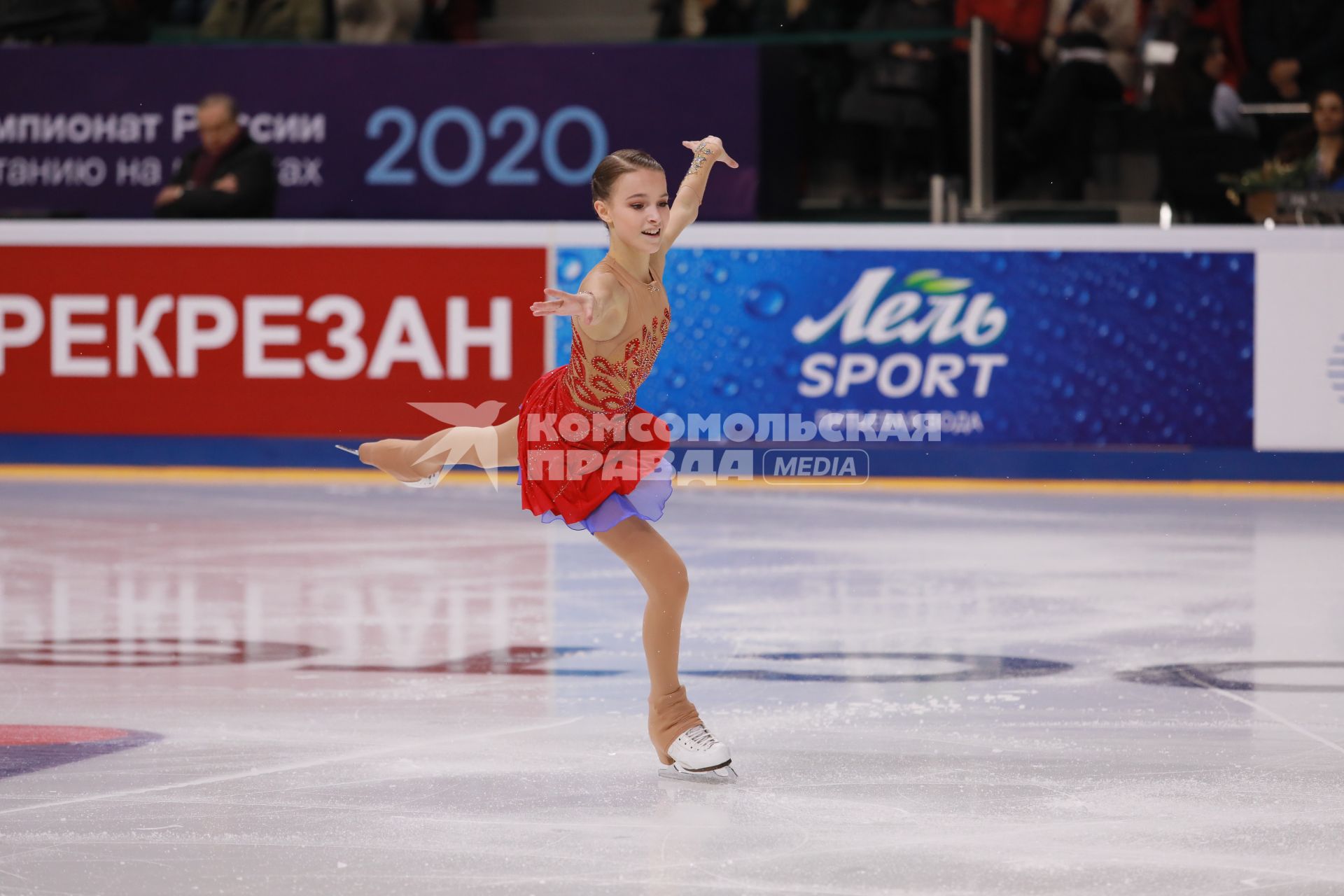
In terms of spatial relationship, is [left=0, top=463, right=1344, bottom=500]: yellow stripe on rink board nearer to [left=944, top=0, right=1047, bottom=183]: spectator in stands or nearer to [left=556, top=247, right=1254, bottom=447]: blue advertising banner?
[left=556, top=247, right=1254, bottom=447]: blue advertising banner

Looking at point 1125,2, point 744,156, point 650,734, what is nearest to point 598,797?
point 650,734

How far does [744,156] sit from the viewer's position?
10.7 metres

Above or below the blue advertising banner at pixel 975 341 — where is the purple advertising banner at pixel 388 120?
above

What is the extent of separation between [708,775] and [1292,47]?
25.4 feet

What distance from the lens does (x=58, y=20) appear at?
38.5 feet

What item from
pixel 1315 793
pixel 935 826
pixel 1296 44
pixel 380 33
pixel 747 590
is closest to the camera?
pixel 935 826

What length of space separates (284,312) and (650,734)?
607cm

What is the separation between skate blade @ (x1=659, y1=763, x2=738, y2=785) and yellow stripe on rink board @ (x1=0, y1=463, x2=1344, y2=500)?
526 centimetres

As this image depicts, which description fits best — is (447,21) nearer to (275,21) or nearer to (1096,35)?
(275,21)

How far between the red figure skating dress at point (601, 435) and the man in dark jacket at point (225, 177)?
6487 mm

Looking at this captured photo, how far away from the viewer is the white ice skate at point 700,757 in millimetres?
4176

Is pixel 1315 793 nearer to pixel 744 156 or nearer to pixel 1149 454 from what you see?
pixel 1149 454

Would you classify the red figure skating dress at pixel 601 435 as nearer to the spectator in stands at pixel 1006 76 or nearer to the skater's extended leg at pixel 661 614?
the skater's extended leg at pixel 661 614

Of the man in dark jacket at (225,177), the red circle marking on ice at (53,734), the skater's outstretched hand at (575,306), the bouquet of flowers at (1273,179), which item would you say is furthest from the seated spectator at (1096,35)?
the red circle marking on ice at (53,734)
